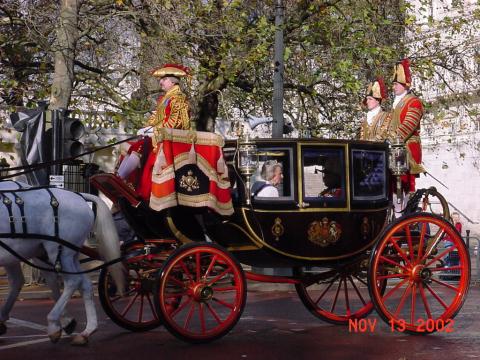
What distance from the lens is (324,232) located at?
9.74 meters

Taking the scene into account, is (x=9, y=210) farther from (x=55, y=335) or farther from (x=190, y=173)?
(x=190, y=173)

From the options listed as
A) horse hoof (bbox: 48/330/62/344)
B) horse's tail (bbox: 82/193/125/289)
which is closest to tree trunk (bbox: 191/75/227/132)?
horse's tail (bbox: 82/193/125/289)

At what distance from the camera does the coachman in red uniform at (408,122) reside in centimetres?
1043

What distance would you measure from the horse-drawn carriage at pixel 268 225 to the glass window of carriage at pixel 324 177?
0.04ft

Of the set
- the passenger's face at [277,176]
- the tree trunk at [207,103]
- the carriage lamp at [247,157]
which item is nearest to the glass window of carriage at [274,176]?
the passenger's face at [277,176]

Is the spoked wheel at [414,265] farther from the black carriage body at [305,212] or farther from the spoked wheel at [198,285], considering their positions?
the spoked wheel at [198,285]

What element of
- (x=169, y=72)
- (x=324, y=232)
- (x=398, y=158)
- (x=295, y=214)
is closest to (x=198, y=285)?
(x=295, y=214)

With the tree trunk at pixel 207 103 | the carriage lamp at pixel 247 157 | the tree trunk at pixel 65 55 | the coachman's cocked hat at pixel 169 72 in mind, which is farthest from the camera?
the tree trunk at pixel 207 103

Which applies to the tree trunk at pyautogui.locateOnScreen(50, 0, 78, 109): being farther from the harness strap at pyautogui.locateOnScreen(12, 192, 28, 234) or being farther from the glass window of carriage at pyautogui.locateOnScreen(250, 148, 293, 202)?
the harness strap at pyautogui.locateOnScreen(12, 192, 28, 234)

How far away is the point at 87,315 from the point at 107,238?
0.78 m

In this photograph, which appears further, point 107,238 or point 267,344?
point 107,238

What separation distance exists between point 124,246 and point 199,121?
40.9 ft

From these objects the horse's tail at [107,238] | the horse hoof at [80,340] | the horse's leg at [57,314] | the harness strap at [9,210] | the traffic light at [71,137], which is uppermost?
the traffic light at [71,137]

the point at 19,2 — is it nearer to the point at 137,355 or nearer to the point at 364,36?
the point at 364,36
